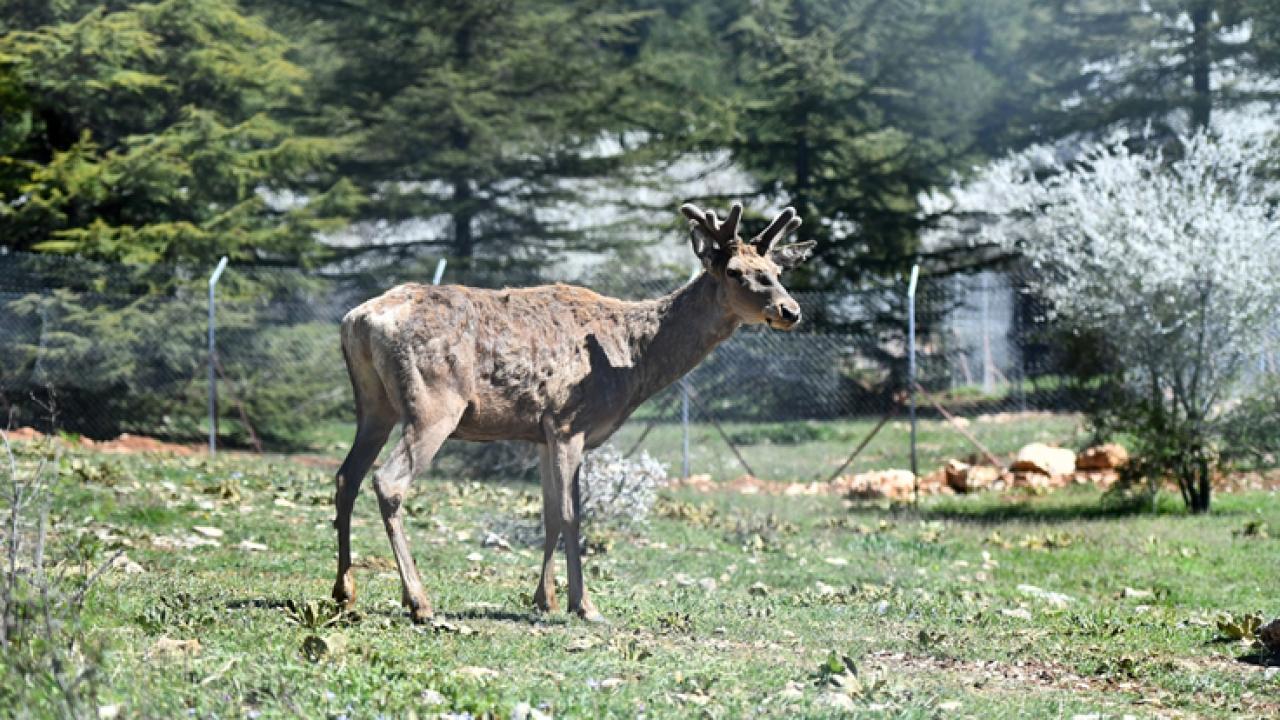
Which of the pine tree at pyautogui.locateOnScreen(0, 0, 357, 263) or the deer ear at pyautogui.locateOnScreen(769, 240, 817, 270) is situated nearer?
the deer ear at pyautogui.locateOnScreen(769, 240, 817, 270)

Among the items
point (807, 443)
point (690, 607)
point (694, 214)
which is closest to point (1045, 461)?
point (807, 443)

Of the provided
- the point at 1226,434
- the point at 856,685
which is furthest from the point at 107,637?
the point at 1226,434

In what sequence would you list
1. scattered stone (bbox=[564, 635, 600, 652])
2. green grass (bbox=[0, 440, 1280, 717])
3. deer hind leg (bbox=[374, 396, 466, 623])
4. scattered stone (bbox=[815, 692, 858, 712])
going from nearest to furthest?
green grass (bbox=[0, 440, 1280, 717]), scattered stone (bbox=[815, 692, 858, 712]), scattered stone (bbox=[564, 635, 600, 652]), deer hind leg (bbox=[374, 396, 466, 623])

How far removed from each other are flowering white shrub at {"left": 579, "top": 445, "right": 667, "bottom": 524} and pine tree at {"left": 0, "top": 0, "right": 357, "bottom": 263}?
1191 cm

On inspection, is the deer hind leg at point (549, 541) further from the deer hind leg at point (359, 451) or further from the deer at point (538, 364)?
the deer hind leg at point (359, 451)

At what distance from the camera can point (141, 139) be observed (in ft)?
75.2

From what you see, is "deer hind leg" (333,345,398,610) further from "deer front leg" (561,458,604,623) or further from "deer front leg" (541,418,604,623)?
"deer front leg" (561,458,604,623)

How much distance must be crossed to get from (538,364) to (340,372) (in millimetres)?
14288

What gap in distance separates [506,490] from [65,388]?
7.99 meters

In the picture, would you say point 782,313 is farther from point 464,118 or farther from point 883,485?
point 464,118

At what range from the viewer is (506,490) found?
15.5m

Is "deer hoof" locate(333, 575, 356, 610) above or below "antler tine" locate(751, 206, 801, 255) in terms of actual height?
below

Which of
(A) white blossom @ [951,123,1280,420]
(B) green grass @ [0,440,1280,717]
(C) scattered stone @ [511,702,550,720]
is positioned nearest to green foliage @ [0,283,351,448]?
(B) green grass @ [0,440,1280,717]

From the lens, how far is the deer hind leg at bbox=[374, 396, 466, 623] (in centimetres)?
748
